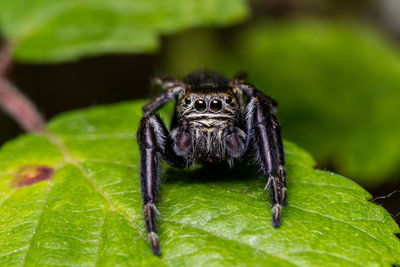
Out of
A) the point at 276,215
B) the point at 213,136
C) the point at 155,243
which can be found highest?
the point at 213,136

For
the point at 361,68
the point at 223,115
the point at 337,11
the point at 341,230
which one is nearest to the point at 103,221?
the point at 223,115

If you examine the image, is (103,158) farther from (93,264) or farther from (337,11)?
(337,11)

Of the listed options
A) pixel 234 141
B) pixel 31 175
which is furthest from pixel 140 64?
pixel 234 141

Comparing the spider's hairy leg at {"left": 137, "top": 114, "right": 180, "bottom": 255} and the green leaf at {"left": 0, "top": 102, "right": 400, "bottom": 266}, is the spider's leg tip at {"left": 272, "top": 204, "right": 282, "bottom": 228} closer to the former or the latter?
the green leaf at {"left": 0, "top": 102, "right": 400, "bottom": 266}

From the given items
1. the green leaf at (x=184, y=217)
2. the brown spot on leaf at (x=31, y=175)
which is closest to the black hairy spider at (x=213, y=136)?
the green leaf at (x=184, y=217)

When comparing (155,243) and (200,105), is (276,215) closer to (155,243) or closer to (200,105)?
(155,243)

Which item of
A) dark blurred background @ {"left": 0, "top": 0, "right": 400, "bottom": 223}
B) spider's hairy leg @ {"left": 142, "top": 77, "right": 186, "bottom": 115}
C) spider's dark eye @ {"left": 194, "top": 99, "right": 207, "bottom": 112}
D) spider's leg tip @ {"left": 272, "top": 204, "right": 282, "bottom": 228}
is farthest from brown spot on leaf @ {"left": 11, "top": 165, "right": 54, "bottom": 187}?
dark blurred background @ {"left": 0, "top": 0, "right": 400, "bottom": 223}

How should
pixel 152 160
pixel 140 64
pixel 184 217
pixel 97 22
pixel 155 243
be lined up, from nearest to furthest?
pixel 155 243
pixel 184 217
pixel 152 160
pixel 97 22
pixel 140 64
